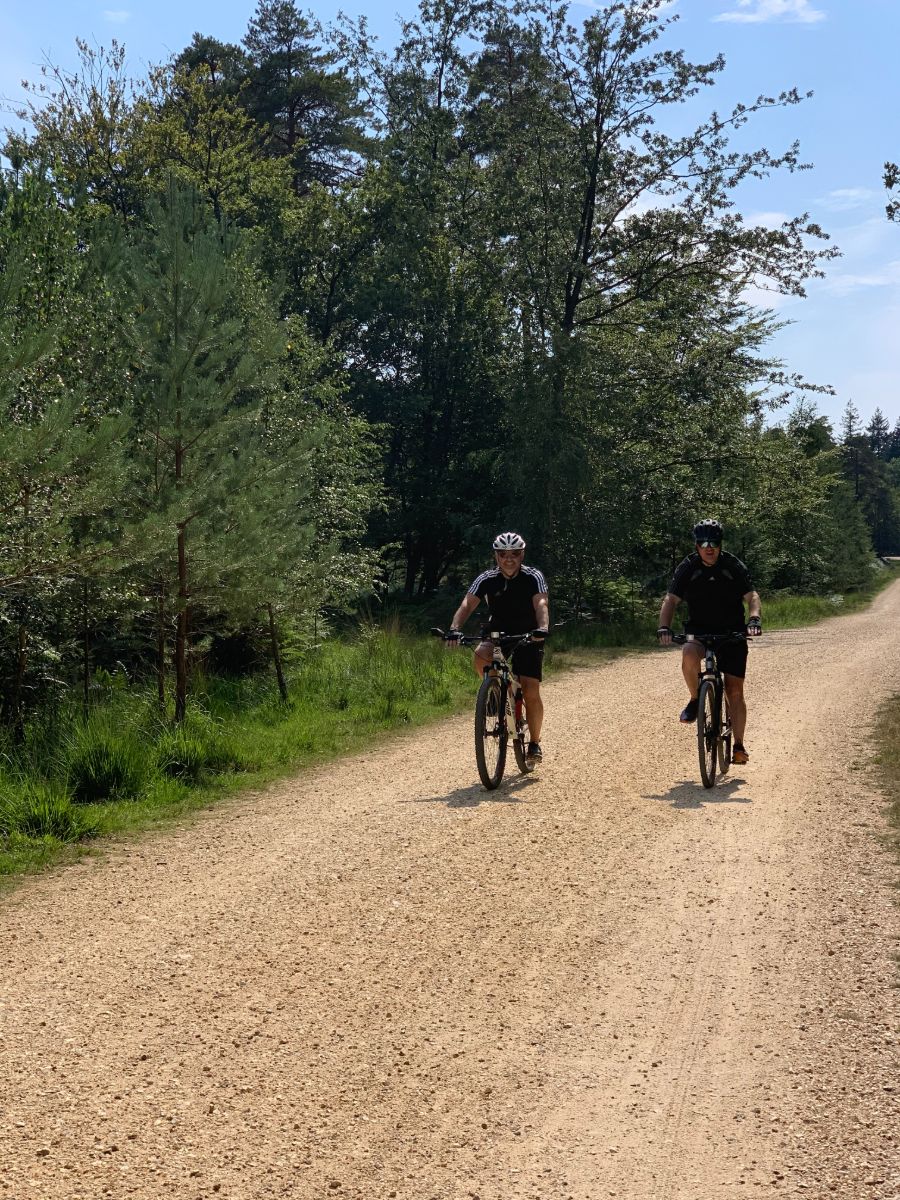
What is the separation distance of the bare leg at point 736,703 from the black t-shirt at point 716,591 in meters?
0.48

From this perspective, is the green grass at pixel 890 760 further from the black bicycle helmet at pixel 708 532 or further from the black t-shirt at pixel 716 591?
the black bicycle helmet at pixel 708 532

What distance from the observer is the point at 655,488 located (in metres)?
23.9

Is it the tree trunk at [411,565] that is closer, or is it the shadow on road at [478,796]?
the shadow on road at [478,796]

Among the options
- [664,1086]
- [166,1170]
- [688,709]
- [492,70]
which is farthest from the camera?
[492,70]

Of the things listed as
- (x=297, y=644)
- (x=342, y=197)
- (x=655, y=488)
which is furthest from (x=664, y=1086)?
(x=342, y=197)

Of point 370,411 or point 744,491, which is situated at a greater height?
point 370,411

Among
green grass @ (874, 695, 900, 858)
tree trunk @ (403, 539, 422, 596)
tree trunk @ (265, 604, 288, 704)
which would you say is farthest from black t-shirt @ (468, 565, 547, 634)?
tree trunk @ (403, 539, 422, 596)

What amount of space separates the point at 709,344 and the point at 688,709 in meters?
17.4

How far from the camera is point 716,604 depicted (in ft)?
30.5

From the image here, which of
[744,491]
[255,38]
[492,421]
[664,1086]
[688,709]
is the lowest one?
[664,1086]

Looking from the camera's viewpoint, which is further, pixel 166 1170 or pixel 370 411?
pixel 370 411

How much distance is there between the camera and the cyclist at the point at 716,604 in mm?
9203

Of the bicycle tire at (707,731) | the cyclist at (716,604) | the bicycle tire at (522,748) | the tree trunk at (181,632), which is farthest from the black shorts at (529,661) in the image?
the tree trunk at (181,632)

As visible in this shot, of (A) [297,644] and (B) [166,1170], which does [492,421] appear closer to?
(A) [297,644]
